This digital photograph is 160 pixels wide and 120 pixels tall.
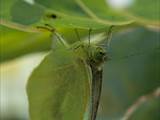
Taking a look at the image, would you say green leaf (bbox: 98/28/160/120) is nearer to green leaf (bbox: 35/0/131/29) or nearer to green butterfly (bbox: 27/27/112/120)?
green butterfly (bbox: 27/27/112/120)

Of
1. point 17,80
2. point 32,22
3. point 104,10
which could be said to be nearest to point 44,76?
point 32,22

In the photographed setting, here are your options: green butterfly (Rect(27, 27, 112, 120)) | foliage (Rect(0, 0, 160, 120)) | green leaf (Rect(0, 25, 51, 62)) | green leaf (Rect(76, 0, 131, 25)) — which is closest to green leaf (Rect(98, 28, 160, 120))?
foliage (Rect(0, 0, 160, 120))

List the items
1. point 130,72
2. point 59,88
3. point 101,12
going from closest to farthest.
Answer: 1. point 101,12
2. point 59,88
3. point 130,72

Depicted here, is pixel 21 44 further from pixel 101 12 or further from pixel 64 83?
pixel 101 12

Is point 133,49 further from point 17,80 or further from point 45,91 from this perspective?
point 17,80

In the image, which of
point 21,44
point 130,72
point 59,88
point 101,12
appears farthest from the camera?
point 130,72

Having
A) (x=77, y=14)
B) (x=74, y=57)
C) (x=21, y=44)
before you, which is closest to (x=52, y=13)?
(x=77, y=14)

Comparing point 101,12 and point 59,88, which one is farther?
point 59,88

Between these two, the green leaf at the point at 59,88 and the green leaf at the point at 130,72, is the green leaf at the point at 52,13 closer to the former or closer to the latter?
the green leaf at the point at 59,88
